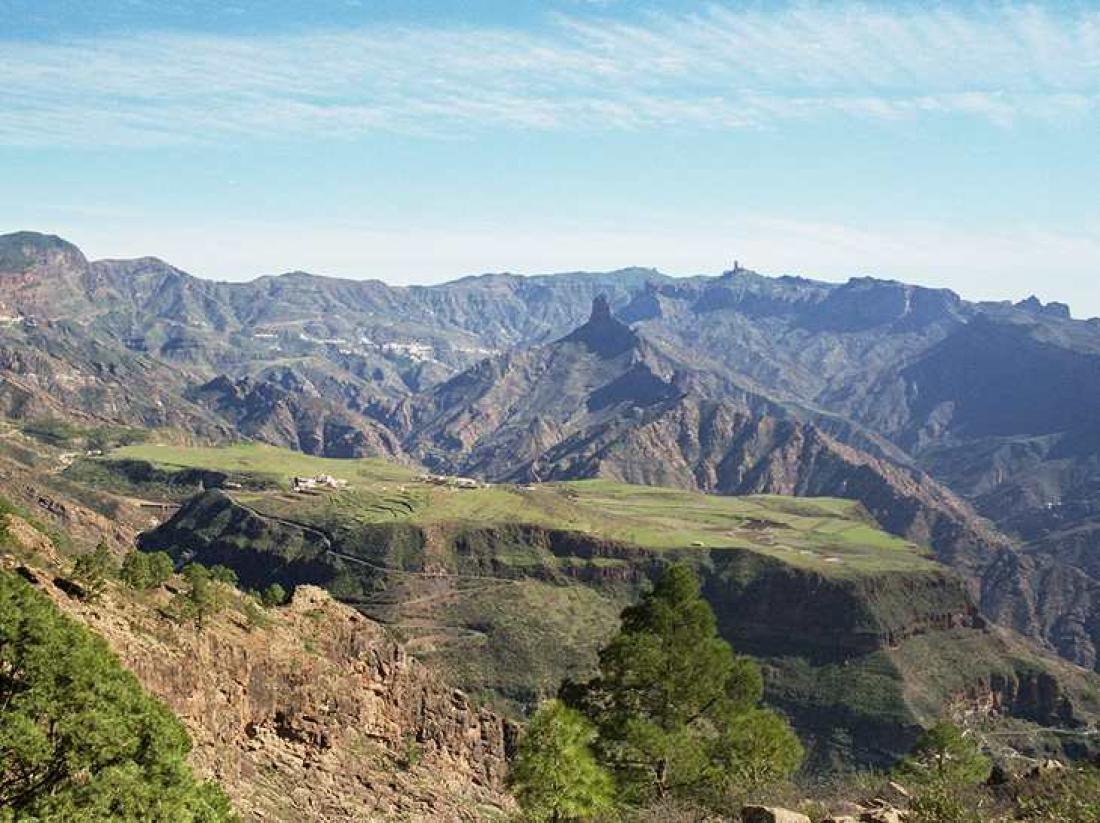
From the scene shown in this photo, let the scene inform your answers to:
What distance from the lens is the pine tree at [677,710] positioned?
5134cm

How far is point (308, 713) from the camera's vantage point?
5606 centimetres

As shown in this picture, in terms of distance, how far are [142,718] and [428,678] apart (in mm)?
46039

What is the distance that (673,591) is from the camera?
5459 centimetres

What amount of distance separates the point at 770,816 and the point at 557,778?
35.8ft

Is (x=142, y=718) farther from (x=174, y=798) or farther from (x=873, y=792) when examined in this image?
(x=873, y=792)

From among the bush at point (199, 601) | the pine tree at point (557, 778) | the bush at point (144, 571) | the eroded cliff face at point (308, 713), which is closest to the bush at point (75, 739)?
the eroded cliff face at point (308, 713)

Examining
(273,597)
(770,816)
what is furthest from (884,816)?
(273,597)

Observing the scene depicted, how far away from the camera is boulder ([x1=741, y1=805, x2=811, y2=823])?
3809cm

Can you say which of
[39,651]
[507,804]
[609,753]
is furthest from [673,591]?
[39,651]

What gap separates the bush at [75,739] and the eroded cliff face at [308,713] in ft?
46.8

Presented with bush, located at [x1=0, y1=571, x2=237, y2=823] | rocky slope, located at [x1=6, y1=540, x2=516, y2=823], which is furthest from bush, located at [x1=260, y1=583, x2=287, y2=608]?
bush, located at [x1=0, y1=571, x2=237, y2=823]

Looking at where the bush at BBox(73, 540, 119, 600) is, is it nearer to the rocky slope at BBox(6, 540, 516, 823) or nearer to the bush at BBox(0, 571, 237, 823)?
the rocky slope at BBox(6, 540, 516, 823)

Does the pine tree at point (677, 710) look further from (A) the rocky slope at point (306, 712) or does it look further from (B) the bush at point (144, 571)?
(B) the bush at point (144, 571)

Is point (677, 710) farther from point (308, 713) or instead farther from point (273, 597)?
point (273, 597)
